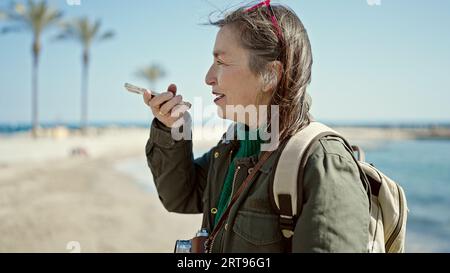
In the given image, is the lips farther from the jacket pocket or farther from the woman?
the jacket pocket

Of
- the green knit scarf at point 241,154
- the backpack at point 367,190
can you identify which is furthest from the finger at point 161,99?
the backpack at point 367,190

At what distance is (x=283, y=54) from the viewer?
156 cm

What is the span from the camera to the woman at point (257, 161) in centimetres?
126

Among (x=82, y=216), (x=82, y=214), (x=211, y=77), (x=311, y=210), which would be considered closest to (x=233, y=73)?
(x=211, y=77)

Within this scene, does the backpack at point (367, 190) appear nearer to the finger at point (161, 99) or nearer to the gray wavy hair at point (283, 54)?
the gray wavy hair at point (283, 54)

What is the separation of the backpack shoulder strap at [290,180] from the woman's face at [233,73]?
30 cm

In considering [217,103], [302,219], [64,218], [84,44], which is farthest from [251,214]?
[84,44]

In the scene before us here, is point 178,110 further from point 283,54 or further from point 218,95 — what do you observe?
point 283,54

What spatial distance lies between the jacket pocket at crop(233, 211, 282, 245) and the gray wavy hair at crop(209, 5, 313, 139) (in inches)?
12.0

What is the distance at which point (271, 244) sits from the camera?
1.38 m

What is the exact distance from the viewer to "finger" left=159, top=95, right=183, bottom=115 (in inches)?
68.4

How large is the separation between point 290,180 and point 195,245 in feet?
1.67
